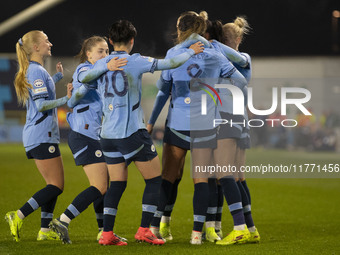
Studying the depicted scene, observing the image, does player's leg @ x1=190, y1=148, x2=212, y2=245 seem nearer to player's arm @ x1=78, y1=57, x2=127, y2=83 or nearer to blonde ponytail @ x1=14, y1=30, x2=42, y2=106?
player's arm @ x1=78, y1=57, x2=127, y2=83

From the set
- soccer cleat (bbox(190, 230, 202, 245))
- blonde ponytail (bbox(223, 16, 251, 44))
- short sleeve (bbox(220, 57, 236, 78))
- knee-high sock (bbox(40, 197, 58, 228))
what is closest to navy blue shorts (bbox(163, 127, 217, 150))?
short sleeve (bbox(220, 57, 236, 78))

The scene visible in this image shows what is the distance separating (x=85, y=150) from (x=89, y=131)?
17 centimetres

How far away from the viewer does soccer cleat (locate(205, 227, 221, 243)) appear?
5547 mm

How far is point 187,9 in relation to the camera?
26984 millimetres

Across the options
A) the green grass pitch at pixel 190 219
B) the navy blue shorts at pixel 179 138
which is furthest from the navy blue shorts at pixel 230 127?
the green grass pitch at pixel 190 219

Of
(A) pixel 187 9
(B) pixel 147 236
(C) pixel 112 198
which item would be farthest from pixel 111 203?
(A) pixel 187 9

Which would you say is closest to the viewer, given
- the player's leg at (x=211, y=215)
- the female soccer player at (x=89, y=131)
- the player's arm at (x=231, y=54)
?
the female soccer player at (x=89, y=131)

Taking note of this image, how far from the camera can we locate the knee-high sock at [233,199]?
5301 millimetres

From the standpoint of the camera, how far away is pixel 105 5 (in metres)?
27.5

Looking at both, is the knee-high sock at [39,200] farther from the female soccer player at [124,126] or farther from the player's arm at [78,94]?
the player's arm at [78,94]

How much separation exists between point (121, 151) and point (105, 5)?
23.1 metres

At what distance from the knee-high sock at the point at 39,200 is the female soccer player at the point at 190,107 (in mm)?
1013

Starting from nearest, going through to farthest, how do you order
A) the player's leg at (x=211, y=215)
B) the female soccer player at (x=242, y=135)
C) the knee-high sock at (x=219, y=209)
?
the player's leg at (x=211, y=215)
the female soccer player at (x=242, y=135)
the knee-high sock at (x=219, y=209)

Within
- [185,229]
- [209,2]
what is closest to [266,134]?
[209,2]
